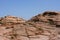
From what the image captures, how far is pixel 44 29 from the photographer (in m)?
13.8

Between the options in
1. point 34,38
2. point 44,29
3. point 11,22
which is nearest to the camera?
point 34,38

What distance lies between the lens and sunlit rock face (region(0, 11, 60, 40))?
12930 millimetres

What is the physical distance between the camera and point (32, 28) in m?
13.7

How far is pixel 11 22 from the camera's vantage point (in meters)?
14.7

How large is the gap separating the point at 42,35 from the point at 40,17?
2.74m

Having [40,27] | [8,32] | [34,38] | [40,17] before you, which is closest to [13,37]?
[8,32]

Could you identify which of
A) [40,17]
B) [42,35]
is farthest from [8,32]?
[40,17]

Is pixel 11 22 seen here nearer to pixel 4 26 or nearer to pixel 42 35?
pixel 4 26

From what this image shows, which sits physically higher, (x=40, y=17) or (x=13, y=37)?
(x=40, y=17)

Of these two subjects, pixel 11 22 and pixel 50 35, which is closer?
pixel 50 35

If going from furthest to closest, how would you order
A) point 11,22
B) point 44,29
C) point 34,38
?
1. point 11,22
2. point 44,29
3. point 34,38

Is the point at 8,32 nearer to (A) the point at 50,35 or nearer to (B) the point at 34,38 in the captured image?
(B) the point at 34,38

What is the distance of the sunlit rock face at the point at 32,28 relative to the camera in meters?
12.9

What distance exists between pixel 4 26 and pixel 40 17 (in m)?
3.33
